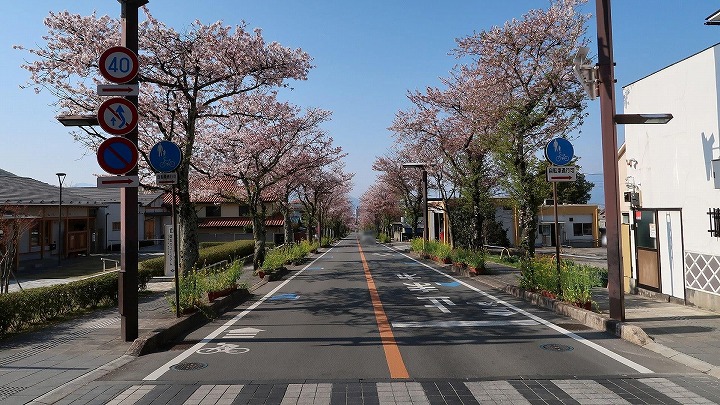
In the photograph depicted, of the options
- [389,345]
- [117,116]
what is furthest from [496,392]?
[117,116]

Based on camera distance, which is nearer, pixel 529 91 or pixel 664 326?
pixel 664 326

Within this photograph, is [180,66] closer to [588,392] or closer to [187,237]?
[187,237]

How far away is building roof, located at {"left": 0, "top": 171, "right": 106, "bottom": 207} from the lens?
77.8ft

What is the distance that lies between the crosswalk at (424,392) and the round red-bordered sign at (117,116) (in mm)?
3995

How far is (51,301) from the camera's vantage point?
31.7ft

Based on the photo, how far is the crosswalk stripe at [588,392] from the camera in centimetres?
491

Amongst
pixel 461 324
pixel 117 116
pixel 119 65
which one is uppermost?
pixel 119 65

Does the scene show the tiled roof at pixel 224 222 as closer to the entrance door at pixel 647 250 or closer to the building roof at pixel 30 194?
the building roof at pixel 30 194

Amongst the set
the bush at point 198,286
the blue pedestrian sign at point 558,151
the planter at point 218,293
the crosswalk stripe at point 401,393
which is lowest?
the crosswalk stripe at point 401,393

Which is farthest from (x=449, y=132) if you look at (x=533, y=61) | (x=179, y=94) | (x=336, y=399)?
(x=336, y=399)

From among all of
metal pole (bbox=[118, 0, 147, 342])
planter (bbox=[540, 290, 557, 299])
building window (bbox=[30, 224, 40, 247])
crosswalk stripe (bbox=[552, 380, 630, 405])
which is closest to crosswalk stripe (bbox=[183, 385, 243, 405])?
metal pole (bbox=[118, 0, 147, 342])

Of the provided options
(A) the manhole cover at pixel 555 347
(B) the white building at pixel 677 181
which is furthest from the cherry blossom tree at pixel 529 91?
(A) the manhole cover at pixel 555 347

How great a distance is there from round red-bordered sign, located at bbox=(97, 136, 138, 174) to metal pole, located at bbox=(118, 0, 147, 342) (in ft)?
0.49

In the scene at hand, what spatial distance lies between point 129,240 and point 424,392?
5.38 meters
